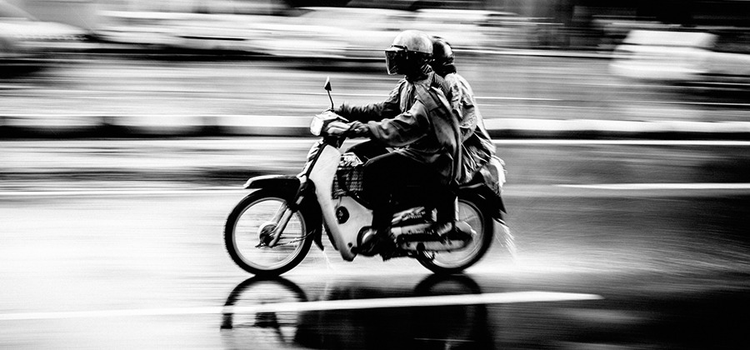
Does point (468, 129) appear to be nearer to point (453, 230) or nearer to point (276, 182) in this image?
point (453, 230)

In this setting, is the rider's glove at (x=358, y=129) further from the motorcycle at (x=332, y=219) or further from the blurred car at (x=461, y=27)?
the blurred car at (x=461, y=27)

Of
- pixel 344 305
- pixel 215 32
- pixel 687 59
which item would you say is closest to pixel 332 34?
pixel 215 32

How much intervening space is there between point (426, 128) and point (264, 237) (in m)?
1.25

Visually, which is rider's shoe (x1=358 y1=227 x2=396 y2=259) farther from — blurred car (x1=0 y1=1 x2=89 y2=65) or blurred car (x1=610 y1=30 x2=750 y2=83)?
blurred car (x1=0 y1=1 x2=89 y2=65)

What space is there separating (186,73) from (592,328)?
14.5 m

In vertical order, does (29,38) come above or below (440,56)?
below

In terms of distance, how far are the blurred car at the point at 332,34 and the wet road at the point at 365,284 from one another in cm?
1429

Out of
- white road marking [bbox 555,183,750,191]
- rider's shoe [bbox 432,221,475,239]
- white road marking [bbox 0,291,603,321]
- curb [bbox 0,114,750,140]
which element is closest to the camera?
white road marking [bbox 0,291,603,321]

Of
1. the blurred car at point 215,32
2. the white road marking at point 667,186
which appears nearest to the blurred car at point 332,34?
the blurred car at point 215,32

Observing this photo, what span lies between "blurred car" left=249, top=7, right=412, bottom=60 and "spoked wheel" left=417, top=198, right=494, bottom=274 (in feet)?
53.0

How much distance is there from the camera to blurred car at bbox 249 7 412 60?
22.3 metres

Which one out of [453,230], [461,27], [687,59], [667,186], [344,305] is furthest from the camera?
[461,27]

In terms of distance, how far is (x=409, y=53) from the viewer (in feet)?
17.9

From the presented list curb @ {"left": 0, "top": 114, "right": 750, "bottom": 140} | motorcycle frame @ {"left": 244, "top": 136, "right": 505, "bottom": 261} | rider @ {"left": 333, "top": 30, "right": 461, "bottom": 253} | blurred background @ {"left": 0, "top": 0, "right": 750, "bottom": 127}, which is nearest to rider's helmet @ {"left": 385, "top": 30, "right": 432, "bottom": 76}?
rider @ {"left": 333, "top": 30, "right": 461, "bottom": 253}
